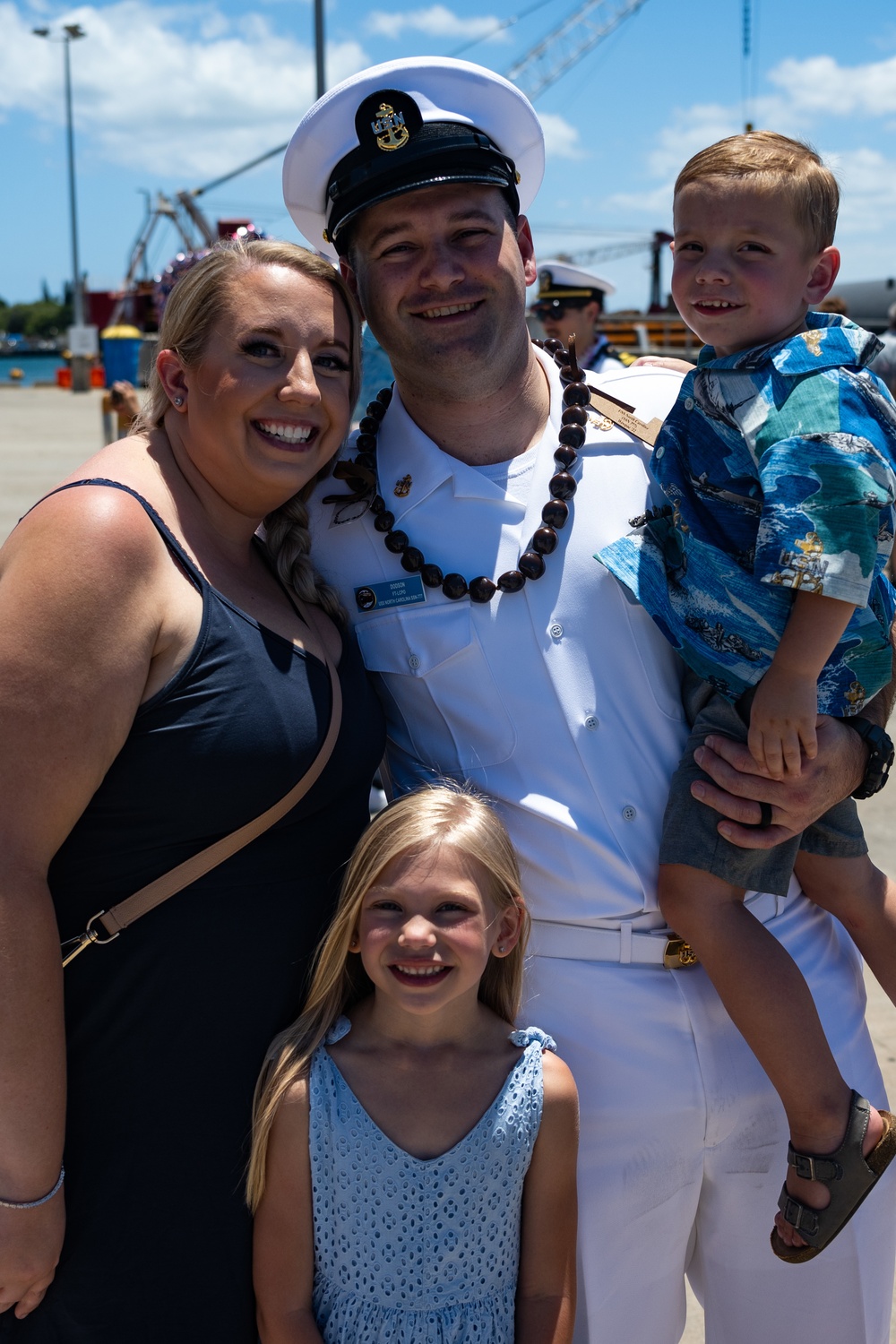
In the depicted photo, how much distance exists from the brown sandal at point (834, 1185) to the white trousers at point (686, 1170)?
12 centimetres

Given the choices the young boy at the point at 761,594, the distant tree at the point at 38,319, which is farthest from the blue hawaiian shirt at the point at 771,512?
the distant tree at the point at 38,319

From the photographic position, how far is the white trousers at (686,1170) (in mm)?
2045

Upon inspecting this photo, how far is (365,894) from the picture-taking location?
6.44 feet

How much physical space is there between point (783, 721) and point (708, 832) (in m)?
0.23

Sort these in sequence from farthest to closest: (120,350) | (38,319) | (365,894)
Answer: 1. (38,319)
2. (120,350)
3. (365,894)

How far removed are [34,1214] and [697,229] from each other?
6.26 ft

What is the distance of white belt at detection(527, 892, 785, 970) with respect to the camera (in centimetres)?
208

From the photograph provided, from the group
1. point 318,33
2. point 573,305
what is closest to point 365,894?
point 573,305

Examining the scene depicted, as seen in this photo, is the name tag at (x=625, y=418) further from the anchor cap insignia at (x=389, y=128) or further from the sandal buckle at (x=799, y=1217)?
the sandal buckle at (x=799, y=1217)

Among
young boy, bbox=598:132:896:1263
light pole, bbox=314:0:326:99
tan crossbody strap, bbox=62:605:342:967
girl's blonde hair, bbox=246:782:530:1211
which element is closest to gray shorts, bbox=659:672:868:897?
young boy, bbox=598:132:896:1263

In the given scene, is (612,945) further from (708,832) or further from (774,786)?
(774,786)

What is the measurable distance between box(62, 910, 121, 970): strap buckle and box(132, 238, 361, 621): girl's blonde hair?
26.4 inches

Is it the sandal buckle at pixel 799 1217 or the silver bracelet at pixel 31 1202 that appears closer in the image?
the silver bracelet at pixel 31 1202

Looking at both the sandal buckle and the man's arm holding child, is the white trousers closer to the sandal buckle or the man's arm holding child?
the sandal buckle
